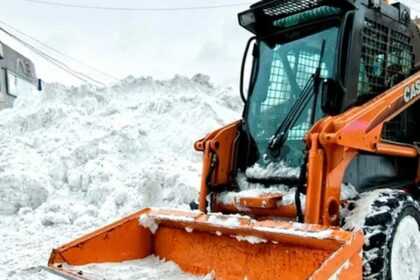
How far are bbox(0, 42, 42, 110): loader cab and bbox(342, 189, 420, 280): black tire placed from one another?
14.3m

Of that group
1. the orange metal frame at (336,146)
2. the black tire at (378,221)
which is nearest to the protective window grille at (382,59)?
the orange metal frame at (336,146)

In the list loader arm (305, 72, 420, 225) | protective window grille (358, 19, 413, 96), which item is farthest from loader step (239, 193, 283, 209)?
protective window grille (358, 19, 413, 96)

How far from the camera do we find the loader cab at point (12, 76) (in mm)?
17719

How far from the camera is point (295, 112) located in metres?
4.57

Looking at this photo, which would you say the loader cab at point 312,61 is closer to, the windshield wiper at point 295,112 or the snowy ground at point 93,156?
the windshield wiper at point 295,112

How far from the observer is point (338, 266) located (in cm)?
294

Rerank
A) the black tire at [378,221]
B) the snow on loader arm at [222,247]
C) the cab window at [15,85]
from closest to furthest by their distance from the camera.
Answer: the snow on loader arm at [222,247]
the black tire at [378,221]
the cab window at [15,85]

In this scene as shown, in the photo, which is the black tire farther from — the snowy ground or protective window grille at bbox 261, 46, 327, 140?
the snowy ground

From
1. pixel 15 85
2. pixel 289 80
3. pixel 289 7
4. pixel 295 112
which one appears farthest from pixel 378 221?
pixel 15 85

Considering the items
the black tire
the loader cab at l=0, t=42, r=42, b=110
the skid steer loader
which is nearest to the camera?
the black tire

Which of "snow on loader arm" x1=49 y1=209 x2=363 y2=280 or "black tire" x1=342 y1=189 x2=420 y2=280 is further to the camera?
"black tire" x1=342 y1=189 x2=420 y2=280

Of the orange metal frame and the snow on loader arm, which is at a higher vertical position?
the orange metal frame

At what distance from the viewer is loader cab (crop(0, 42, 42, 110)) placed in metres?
17.7

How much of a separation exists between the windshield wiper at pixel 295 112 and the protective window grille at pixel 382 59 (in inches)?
13.7
